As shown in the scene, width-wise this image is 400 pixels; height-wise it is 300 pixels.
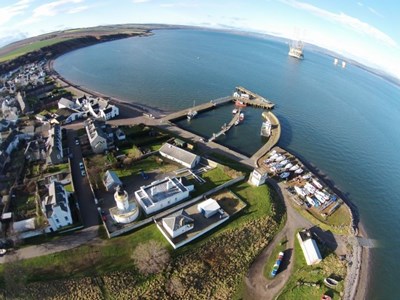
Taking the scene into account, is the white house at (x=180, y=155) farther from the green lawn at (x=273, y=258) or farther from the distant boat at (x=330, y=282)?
the distant boat at (x=330, y=282)

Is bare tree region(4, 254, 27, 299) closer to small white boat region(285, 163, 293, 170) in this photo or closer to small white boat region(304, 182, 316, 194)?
small white boat region(304, 182, 316, 194)

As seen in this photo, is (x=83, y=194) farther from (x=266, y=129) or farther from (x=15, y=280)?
(x=266, y=129)

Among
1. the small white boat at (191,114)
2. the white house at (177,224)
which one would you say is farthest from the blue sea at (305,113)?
the white house at (177,224)

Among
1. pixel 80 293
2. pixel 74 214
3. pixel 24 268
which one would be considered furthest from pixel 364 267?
pixel 24 268

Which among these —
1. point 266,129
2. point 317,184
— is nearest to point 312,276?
point 317,184

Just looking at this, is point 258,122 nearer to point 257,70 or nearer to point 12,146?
point 12,146

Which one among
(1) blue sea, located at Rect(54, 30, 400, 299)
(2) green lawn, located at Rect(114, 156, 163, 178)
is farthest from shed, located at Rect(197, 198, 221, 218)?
(1) blue sea, located at Rect(54, 30, 400, 299)
